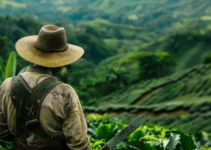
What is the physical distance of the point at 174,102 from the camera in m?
29.8

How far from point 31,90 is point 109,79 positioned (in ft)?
147

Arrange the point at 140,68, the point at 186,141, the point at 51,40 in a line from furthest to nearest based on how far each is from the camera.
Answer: the point at 140,68, the point at 186,141, the point at 51,40

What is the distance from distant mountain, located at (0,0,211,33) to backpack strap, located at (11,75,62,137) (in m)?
115

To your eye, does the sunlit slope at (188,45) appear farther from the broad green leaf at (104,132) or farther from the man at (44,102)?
the man at (44,102)

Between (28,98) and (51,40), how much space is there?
430 mm

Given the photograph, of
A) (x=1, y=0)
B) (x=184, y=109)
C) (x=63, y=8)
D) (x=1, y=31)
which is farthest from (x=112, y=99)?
(x=63, y=8)

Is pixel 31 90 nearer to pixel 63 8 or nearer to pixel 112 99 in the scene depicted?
pixel 112 99

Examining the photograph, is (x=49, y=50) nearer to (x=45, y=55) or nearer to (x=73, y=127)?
(x=45, y=55)

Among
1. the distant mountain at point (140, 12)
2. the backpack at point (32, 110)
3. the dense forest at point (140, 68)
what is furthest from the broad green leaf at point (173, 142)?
the distant mountain at point (140, 12)

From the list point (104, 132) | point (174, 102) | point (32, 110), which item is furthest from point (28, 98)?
point (174, 102)

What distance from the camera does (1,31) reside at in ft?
236

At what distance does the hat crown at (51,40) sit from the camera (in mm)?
2947

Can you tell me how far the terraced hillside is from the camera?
20.5 m

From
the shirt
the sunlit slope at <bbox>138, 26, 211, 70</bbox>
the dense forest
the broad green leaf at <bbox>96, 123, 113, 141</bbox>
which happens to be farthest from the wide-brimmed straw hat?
the sunlit slope at <bbox>138, 26, 211, 70</bbox>
